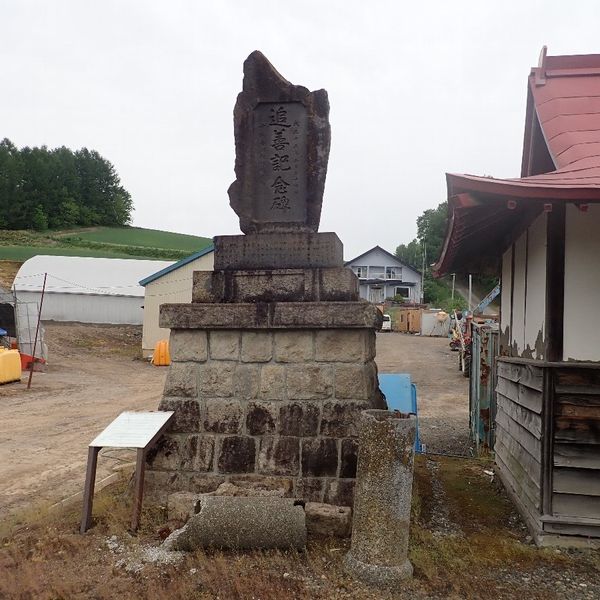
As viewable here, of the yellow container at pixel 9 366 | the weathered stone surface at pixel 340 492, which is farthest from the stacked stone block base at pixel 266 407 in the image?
the yellow container at pixel 9 366

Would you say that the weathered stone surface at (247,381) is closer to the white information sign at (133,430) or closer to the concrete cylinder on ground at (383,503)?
the white information sign at (133,430)

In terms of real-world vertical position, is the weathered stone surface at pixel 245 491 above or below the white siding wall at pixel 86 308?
below

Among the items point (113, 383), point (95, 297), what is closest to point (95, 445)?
point (113, 383)

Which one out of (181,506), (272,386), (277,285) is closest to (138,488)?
(181,506)

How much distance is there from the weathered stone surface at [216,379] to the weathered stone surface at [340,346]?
85 cm

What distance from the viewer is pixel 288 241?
5.54 m

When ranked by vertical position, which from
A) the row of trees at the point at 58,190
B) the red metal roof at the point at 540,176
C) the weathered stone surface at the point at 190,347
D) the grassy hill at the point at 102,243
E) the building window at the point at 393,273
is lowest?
the weathered stone surface at the point at 190,347

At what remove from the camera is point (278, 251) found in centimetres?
557

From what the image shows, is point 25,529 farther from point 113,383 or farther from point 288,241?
point 113,383

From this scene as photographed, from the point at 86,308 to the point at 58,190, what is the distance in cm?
4846

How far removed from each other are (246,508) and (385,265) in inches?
2120

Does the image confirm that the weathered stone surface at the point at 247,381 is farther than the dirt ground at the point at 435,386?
No

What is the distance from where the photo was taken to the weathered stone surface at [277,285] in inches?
209

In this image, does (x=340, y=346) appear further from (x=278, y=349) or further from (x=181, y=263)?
(x=181, y=263)
